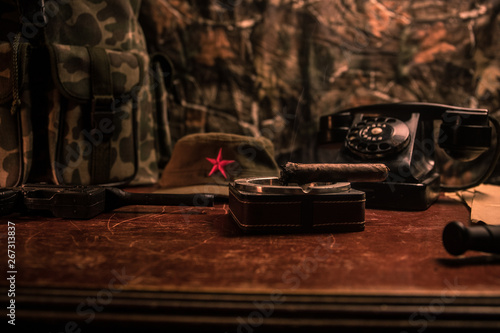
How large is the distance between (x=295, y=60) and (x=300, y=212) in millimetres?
838

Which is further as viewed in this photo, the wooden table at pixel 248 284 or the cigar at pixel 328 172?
the cigar at pixel 328 172

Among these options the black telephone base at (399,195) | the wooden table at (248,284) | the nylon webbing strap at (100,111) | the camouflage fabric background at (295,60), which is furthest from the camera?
the camouflage fabric background at (295,60)

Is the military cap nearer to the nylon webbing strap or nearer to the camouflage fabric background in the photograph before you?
the nylon webbing strap

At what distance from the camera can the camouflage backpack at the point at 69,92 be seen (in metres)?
0.83

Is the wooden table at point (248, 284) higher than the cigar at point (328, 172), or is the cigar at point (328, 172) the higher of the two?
the cigar at point (328, 172)

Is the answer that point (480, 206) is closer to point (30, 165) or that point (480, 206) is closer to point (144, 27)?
point (30, 165)

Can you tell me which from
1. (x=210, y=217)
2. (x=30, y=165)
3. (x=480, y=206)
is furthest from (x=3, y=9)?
(x=480, y=206)

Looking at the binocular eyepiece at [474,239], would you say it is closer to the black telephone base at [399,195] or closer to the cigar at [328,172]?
the cigar at [328,172]

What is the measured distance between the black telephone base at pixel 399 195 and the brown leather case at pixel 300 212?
23 centimetres

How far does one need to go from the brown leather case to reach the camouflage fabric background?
2.35ft

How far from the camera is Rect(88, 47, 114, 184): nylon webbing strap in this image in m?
Result: 0.89

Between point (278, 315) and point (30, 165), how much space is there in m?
0.80

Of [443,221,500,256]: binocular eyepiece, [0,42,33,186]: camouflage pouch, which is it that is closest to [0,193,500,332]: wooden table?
[443,221,500,256]: binocular eyepiece

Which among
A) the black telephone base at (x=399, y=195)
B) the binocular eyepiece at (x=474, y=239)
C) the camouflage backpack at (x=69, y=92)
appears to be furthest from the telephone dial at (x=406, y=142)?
the camouflage backpack at (x=69, y=92)
